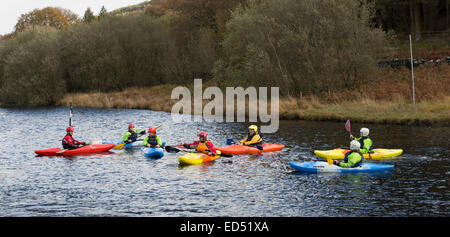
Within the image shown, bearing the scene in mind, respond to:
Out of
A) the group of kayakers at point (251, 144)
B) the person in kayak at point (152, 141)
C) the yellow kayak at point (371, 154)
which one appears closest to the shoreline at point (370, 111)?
the yellow kayak at point (371, 154)

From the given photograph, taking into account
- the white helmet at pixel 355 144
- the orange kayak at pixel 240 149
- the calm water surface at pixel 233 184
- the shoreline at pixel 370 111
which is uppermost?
the shoreline at pixel 370 111

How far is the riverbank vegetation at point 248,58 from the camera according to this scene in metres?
36.6

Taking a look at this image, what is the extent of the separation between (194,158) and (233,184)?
3.74 meters

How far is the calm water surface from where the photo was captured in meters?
14.0

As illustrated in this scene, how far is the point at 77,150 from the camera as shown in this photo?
75.2 ft

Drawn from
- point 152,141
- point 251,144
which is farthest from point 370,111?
point 152,141

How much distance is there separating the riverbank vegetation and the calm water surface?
8.77 m

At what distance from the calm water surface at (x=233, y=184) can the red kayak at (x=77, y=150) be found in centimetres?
57

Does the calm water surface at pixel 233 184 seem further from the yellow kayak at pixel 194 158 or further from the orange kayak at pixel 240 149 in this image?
the orange kayak at pixel 240 149

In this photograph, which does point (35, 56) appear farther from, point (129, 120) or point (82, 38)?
point (129, 120)

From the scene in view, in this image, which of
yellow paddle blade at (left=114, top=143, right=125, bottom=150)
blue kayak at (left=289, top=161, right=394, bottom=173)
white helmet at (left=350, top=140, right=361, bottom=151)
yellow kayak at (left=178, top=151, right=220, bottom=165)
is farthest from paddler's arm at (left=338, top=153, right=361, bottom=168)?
yellow paddle blade at (left=114, top=143, right=125, bottom=150)

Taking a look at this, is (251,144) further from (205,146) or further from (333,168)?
(333,168)

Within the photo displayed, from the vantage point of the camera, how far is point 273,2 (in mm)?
40250
